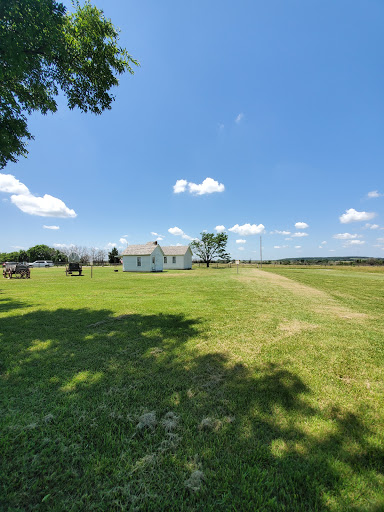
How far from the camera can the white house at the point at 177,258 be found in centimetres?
4216

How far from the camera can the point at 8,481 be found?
1.63 m

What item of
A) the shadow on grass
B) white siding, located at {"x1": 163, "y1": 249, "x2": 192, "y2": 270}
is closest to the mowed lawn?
the shadow on grass

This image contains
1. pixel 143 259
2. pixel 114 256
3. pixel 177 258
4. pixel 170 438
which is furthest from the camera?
pixel 114 256

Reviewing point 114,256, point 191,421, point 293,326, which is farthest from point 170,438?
point 114,256

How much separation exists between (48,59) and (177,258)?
3719 cm

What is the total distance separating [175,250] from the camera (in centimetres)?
4347

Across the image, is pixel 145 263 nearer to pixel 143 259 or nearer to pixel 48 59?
pixel 143 259

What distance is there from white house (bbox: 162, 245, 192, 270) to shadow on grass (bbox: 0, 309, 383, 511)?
126 ft

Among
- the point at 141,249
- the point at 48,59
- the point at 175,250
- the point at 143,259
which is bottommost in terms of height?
the point at 143,259

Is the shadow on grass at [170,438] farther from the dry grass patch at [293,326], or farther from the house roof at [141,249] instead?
the house roof at [141,249]

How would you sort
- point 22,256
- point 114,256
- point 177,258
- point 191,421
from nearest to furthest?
point 191,421
point 177,258
point 114,256
point 22,256

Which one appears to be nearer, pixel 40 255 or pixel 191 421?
pixel 191 421

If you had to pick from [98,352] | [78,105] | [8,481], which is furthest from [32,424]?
[78,105]

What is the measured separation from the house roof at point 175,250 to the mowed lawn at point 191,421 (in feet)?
123
